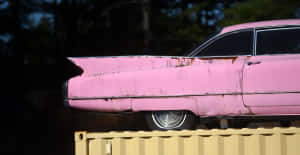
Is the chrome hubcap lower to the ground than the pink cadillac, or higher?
lower

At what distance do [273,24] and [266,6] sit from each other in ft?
20.3

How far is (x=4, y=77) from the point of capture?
11305 mm

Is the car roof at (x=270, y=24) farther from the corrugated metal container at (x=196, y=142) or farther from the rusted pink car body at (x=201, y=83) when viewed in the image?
the corrugated metal container at (x=196, y=142)

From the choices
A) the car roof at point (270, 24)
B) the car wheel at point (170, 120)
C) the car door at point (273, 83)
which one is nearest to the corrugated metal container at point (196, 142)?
the car door at point (273, 83)

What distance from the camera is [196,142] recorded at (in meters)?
3.29

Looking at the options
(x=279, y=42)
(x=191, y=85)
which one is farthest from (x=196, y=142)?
(x=279, y=42)

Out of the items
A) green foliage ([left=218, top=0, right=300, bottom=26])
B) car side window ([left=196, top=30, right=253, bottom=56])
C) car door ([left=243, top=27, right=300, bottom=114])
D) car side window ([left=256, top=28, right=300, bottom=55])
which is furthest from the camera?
green foliage ([left=218, top=0, right=300, bottom=26])

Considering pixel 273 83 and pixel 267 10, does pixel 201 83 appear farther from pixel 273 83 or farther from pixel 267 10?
pixel 267 10

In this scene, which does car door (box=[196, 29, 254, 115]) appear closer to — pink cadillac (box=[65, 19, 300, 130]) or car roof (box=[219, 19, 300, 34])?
pink cadillac (box=[65, 19, 300, 130])

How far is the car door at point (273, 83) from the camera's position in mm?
3648

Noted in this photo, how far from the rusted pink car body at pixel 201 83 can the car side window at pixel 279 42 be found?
0.03 metres

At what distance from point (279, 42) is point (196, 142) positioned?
1720 millimetres

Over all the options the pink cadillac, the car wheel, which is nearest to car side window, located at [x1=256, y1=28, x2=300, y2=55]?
the pink cadillac

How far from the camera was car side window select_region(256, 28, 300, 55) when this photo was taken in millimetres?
3889
